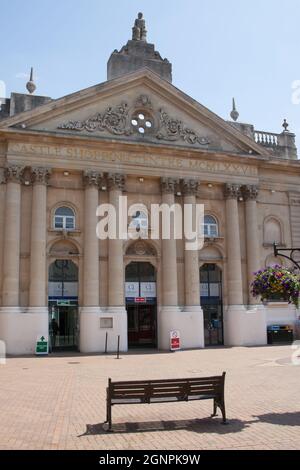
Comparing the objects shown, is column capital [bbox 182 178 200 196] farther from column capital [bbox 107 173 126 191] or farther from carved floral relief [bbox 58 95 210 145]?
column capital [bbox 107 173 126 191]

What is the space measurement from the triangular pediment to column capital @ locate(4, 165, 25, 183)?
6.95ft

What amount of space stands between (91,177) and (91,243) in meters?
3.91

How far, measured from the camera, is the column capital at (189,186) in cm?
3103

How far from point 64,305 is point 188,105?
14878 mm

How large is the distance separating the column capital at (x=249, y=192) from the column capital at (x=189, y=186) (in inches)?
142

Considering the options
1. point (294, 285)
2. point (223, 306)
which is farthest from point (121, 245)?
point (294, 285)

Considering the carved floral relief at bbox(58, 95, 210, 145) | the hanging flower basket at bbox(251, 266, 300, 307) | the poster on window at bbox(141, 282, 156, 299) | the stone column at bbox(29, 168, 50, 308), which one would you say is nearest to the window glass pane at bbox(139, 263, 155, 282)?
the poster on window at bbox(141, 282, 156, 299)

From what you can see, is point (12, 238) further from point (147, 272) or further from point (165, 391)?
point (165, 391)

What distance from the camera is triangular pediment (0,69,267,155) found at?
28938 mm

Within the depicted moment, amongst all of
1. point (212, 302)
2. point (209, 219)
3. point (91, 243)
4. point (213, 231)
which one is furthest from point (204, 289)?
point (91, 243)

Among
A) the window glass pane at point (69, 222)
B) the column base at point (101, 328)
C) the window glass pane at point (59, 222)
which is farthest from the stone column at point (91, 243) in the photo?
the window glass pane at point (59, 222)
